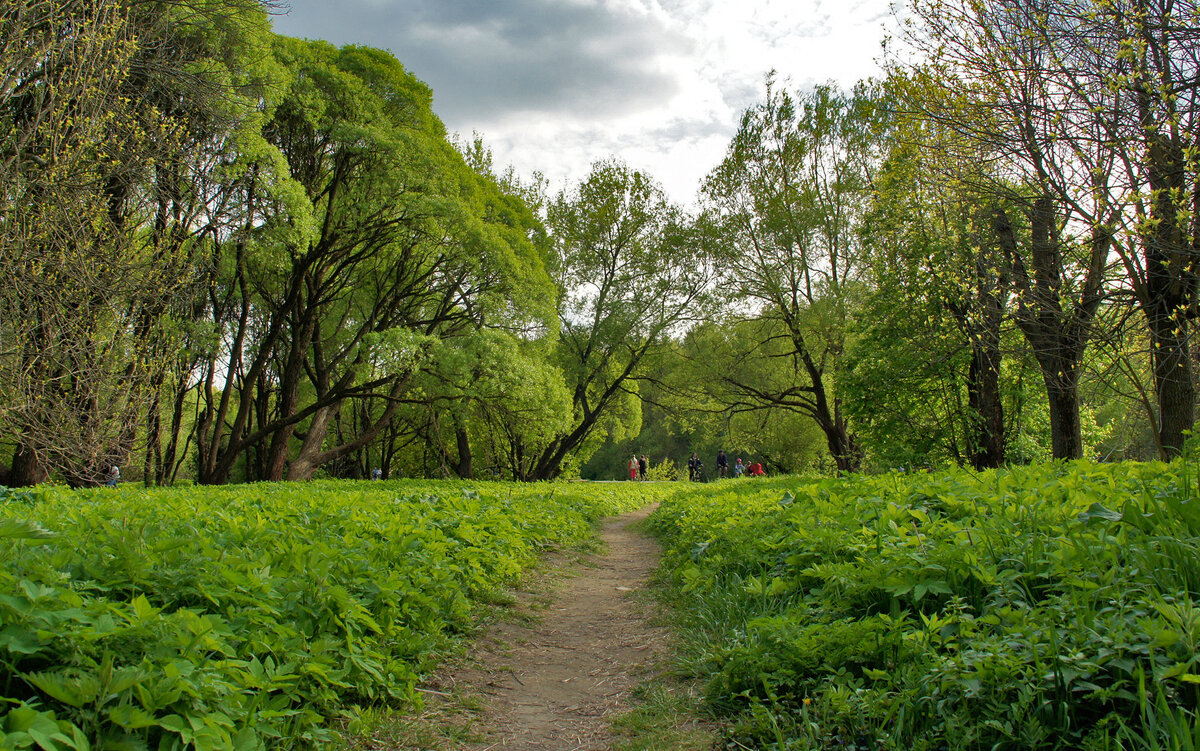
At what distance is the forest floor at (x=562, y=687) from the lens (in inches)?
115

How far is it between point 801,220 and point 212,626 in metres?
20.0

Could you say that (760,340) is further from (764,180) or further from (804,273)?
(764,180)

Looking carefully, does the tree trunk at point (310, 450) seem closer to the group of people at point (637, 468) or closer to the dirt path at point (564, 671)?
the dirt path at point (564, 671)

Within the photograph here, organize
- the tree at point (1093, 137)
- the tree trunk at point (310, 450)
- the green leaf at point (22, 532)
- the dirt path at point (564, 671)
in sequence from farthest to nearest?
the tree trunk at point (310, 450), the tree at point (1093, 137), the dirt path at point (564, 671), the green leaf at point (22, 532)

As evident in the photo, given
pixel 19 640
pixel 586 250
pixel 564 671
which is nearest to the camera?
pixel 19 640

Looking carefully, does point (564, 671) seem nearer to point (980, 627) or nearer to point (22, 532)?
point (980, 627)

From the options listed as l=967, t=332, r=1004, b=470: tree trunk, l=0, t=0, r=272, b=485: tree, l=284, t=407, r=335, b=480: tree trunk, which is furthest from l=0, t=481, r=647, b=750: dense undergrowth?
l=284, t=407, r=335, b=480: tree trunk

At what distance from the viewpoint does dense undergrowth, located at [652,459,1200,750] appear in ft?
6.36

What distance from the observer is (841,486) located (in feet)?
20.4

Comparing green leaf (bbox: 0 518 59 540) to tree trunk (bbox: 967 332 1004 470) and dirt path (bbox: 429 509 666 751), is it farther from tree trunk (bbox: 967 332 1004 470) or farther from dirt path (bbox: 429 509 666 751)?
tree trunk (bbox: 967 332 1004 470)

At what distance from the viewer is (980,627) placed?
8.39 ft

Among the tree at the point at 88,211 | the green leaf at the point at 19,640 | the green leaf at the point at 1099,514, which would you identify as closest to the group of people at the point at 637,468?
the tree at the point at 88,211

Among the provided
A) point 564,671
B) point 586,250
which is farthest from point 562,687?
point 586,250

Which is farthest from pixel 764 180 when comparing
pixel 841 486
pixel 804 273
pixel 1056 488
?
pixel 1056 488
